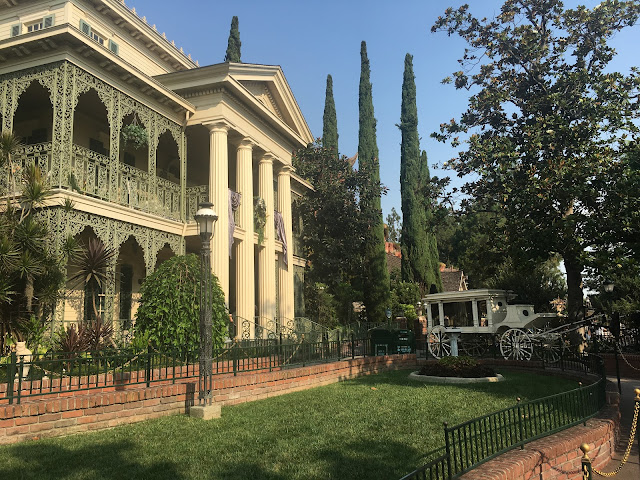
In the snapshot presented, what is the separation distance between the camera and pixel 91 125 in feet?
54.3

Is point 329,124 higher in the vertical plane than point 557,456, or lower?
higher

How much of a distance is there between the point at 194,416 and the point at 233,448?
226cm

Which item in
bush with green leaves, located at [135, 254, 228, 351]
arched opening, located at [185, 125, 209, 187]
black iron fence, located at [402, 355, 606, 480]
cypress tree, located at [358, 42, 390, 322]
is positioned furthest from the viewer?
cypress tree, located at [358, 42, 390, 322]

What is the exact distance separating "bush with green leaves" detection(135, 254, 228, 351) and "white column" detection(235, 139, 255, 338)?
17.2ft

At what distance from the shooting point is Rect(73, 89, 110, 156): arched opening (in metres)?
15.6

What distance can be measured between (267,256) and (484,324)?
9.26m

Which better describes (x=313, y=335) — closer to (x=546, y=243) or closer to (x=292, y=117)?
(x=546, y=243)

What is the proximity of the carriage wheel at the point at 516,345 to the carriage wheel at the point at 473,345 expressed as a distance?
4.23ft

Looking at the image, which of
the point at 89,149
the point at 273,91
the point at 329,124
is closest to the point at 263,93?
the point at 273,91

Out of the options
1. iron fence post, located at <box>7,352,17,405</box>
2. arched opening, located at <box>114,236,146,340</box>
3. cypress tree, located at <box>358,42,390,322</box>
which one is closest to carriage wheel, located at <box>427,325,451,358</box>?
arched opening, located at <box>114,236,146,340</box>

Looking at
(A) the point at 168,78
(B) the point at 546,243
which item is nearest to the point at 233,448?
(B) the point at 546,243

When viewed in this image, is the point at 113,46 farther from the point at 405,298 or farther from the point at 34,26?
the point at 405,298

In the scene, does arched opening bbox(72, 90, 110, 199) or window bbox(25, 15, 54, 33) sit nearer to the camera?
arched opening bbox(72, 90, 110, 199)

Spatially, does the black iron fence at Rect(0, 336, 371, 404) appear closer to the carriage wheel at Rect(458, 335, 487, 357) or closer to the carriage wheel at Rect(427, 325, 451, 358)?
the carriage wheel at Rect(427, 325, 451, 358)
